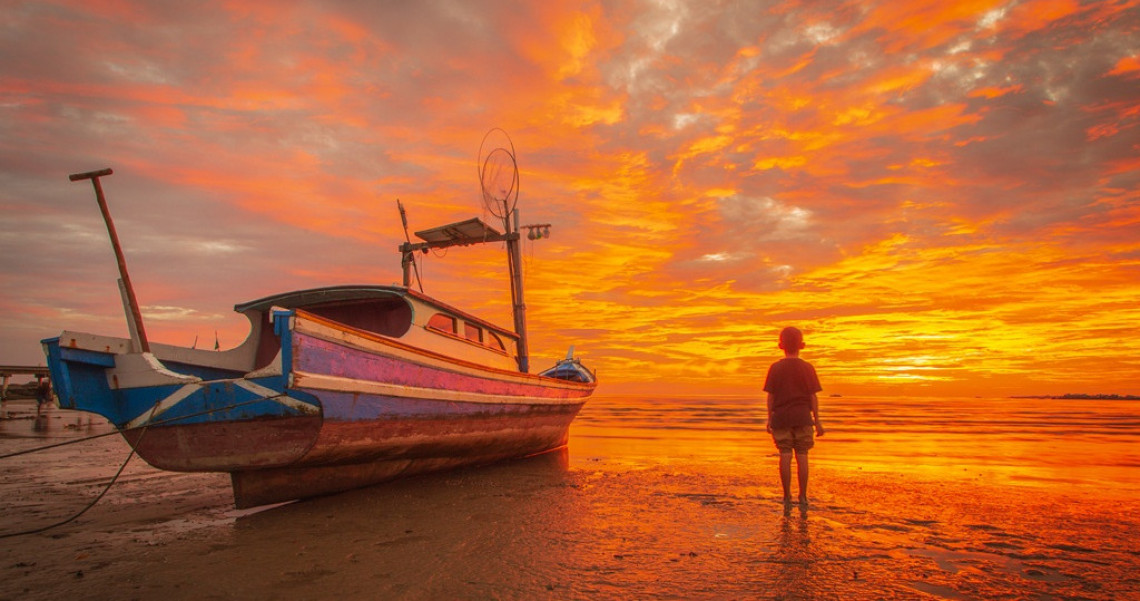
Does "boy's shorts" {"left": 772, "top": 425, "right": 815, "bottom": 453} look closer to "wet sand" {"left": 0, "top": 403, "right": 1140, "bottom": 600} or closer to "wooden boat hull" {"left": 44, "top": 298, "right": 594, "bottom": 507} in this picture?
"wet sand" {"left": 0, "top": 403, "right": 1140, "bottom": 600}

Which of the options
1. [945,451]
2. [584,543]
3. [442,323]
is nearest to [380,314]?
[442,323]

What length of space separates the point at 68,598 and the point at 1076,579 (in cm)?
675

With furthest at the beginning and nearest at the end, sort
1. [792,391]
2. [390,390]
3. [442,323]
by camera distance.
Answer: [442,323] → [390,390] → [792,391]

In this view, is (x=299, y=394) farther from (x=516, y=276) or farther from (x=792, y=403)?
(x=516, y=276)

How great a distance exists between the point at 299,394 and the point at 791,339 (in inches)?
208

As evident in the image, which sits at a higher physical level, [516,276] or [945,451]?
[516,276]

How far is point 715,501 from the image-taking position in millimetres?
6613

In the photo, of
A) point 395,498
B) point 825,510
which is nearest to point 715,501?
point 825,510

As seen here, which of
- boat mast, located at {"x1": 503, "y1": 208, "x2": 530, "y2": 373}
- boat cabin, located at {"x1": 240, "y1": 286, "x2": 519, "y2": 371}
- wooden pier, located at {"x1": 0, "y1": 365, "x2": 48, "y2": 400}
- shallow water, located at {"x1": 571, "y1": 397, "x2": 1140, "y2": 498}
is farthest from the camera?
wooden pier, located at {"x1": 0, "y1": 365, "x2": 48, "y2": 400}

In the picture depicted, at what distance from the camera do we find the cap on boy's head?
623 cm

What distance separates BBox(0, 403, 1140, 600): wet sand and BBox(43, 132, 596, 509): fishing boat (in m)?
0.51

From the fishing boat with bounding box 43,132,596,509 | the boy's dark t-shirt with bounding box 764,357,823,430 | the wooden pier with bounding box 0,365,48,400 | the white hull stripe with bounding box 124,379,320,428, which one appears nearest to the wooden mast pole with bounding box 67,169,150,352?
the fishing boat with bounding box 43,132,596,509

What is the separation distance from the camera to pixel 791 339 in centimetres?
625

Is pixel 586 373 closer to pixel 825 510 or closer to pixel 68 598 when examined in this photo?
pixel 825 510
